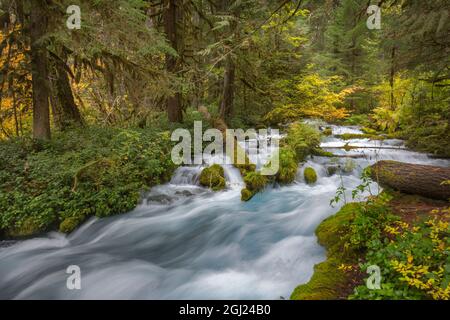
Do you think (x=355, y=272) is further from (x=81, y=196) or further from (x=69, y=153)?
(x=69, y=153)

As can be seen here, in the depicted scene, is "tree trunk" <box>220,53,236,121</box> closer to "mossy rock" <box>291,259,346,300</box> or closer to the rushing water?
the rushing water

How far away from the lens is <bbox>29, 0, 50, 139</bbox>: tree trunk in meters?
8.28

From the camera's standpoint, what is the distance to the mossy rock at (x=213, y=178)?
8.82 m

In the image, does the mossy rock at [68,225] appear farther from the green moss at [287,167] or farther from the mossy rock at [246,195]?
the green moss at [287,167]

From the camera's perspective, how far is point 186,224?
7.26m

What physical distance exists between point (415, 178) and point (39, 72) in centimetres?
949

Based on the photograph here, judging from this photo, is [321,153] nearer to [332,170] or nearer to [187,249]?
[332,170]

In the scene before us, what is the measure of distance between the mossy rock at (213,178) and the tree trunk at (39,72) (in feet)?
15.8

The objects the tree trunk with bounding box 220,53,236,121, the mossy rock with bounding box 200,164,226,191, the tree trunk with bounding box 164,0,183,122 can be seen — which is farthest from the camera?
the tree trunk with bounding box 220,53,236,121

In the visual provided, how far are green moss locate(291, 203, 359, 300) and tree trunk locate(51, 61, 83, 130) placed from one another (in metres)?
9.39

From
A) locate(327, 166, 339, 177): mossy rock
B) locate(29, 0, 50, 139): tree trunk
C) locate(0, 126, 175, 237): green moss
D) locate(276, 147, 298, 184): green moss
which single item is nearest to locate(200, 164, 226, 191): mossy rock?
locate(0, 126, 175, 237): green moss

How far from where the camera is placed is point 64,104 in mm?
10961

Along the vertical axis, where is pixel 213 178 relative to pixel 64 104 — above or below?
below

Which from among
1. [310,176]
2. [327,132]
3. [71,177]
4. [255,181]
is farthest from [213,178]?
[327,132]
